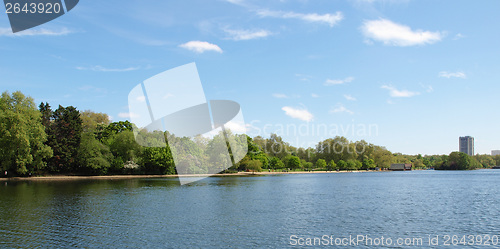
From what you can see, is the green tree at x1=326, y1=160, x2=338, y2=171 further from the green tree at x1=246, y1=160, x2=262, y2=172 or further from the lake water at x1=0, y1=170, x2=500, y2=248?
the lake water at x1=0, y1=170, x2=500, y2=248

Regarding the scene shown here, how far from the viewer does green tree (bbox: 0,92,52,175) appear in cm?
6331

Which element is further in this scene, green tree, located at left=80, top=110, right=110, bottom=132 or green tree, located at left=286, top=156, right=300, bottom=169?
green tree, located at left=286, top=156, right=300, bottom=169

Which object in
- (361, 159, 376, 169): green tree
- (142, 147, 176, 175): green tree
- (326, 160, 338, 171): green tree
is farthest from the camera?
(361, 159, 376, 169): green tree

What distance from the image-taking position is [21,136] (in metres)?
62.7

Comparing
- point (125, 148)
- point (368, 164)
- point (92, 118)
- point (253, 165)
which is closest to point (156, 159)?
point (125, 148)

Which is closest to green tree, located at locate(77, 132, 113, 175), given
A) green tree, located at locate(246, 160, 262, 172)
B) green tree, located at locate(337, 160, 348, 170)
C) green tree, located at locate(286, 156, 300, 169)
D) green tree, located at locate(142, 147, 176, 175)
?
green tree, located at locate(142, 147, 176, 175)

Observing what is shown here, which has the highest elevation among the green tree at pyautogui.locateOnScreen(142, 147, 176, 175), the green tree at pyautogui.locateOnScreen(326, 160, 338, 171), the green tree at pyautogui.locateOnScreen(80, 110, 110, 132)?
the green tree at pyautogui.locateOnScreen(80, 110, 110, 132)

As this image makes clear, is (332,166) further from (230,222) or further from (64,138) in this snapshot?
(230,222)

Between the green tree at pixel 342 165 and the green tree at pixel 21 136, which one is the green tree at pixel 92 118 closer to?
the green tree at pixel 21 136

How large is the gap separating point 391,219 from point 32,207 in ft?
94.7

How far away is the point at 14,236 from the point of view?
20188 mm

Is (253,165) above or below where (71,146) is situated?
below

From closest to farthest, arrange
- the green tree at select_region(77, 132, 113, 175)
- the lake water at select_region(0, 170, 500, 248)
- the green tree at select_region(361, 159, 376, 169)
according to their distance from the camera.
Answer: the lake water at select_region(0, 170, 500, 248)
the green tree at select_region(77, 132, 113, 175)
the green tree at select_region(361, 159, 376, 169)

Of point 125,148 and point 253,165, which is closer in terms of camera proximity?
point 125,148
